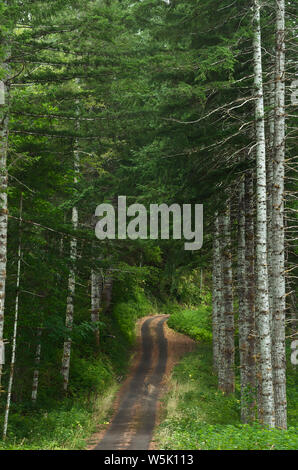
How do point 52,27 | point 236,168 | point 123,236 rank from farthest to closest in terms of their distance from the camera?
point 123,236 < point 236,168 < point 52,27

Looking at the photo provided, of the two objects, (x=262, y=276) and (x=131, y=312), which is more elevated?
(x=262, y=276)

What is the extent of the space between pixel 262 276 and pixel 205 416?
6360 mm

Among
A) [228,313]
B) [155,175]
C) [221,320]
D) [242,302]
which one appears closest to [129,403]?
[221,320]

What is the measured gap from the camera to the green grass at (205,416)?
927cm

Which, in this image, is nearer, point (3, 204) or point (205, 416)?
point (3, 204)

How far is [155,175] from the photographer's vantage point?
574 inches

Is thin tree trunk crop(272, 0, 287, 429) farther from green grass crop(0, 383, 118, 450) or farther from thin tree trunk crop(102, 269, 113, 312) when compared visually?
thin tree trunk crop(102, 269, 113, 312)

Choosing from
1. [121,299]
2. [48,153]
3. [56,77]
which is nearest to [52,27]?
[56,77]

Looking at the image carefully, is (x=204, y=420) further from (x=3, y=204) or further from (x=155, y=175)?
(x=3, y=204)

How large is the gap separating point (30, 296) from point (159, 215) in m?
5.17

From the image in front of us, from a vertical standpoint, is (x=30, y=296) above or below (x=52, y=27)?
A: below

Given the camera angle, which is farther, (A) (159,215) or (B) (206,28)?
(A) (159,215)

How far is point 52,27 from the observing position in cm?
1066

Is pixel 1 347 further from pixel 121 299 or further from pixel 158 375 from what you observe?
pixel 121 299
